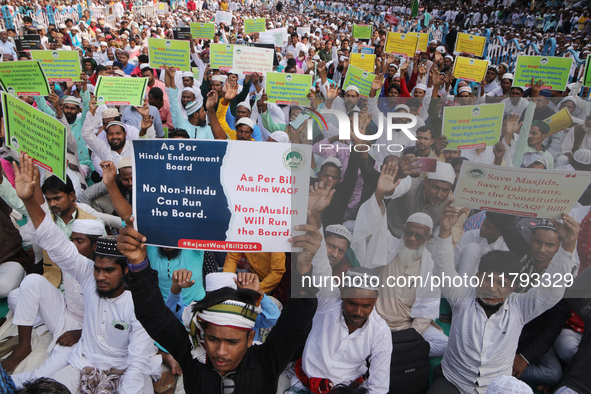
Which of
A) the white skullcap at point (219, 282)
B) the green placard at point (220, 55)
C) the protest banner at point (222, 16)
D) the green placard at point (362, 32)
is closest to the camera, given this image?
the white skullcap at point (219, 282)

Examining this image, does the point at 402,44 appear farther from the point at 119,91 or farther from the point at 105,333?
the point at 105,333

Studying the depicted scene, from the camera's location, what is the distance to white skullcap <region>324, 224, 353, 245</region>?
180 centimetres

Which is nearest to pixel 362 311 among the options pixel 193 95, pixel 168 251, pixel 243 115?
pixel 168 251

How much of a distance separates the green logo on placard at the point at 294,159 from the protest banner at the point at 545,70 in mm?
5134

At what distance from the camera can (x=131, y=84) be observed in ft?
15.8

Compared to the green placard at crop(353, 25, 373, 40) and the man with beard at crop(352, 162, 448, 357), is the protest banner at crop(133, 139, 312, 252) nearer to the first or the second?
the man with beard at crop(352, 162, 448, 357)

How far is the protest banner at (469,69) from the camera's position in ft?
21.8

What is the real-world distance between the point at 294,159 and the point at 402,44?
279 inches

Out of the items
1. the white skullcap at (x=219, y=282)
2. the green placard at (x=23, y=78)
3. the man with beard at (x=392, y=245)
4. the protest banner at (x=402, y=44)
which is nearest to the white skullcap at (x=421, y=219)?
the man with beard at (x=392, y=245)

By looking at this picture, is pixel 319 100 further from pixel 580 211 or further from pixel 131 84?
pixel 131 84

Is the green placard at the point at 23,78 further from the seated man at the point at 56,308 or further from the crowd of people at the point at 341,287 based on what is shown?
the seated man at the point at 56,308

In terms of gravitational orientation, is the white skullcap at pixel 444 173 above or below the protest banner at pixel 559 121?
below

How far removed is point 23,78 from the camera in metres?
4.59

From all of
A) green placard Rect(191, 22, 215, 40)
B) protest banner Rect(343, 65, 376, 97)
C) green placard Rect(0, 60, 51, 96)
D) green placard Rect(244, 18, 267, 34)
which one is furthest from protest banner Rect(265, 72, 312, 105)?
green placard Rect(244, 18, 267, 34)
